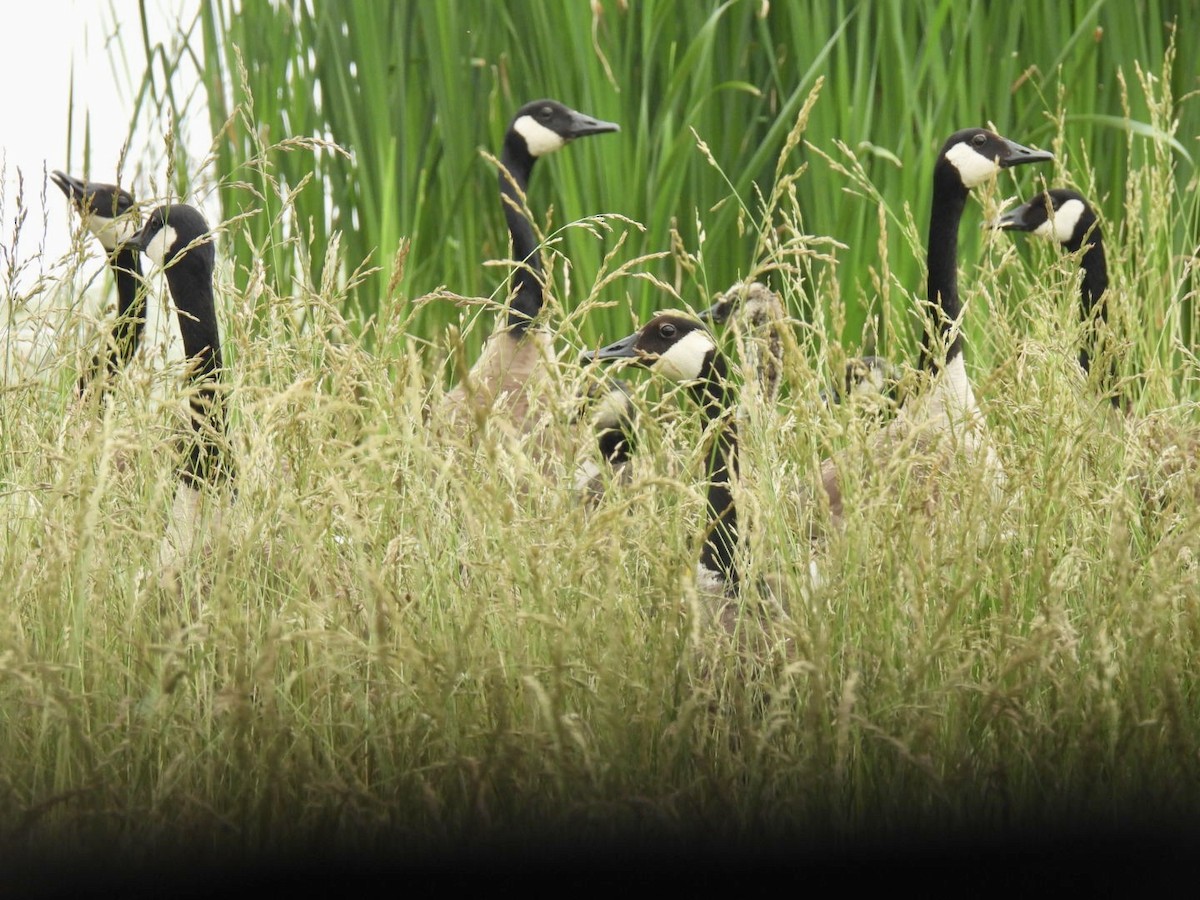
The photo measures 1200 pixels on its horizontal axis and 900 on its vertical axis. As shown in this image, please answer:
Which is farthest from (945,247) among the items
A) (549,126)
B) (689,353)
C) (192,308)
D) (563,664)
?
(563,664)

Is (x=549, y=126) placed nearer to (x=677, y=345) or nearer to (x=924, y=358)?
(x=677, y=345)

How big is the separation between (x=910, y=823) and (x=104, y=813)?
1209 mm

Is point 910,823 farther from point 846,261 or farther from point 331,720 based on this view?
point 846,261

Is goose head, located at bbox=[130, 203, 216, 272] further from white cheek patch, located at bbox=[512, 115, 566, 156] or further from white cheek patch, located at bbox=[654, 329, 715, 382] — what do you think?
white cheek patch, located at bbox=[512, 115, 566, 156]

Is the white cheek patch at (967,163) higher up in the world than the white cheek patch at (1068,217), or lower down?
higher up

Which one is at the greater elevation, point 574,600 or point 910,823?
point 574,600

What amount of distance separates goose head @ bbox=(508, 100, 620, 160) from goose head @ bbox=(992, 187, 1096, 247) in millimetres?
1527

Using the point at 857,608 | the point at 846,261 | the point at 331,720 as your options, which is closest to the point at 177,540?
the point at 331,720

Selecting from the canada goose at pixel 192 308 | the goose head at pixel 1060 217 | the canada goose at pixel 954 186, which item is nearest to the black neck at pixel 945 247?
the canada goose at pixel 954 186

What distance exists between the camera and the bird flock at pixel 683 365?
2.45 m

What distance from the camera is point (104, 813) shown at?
80.0 inches

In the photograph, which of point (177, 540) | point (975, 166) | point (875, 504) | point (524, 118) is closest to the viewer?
point (875, 504)

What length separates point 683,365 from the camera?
162 inches

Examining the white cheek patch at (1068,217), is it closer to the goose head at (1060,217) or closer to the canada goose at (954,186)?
the goose head at (1060,217)
